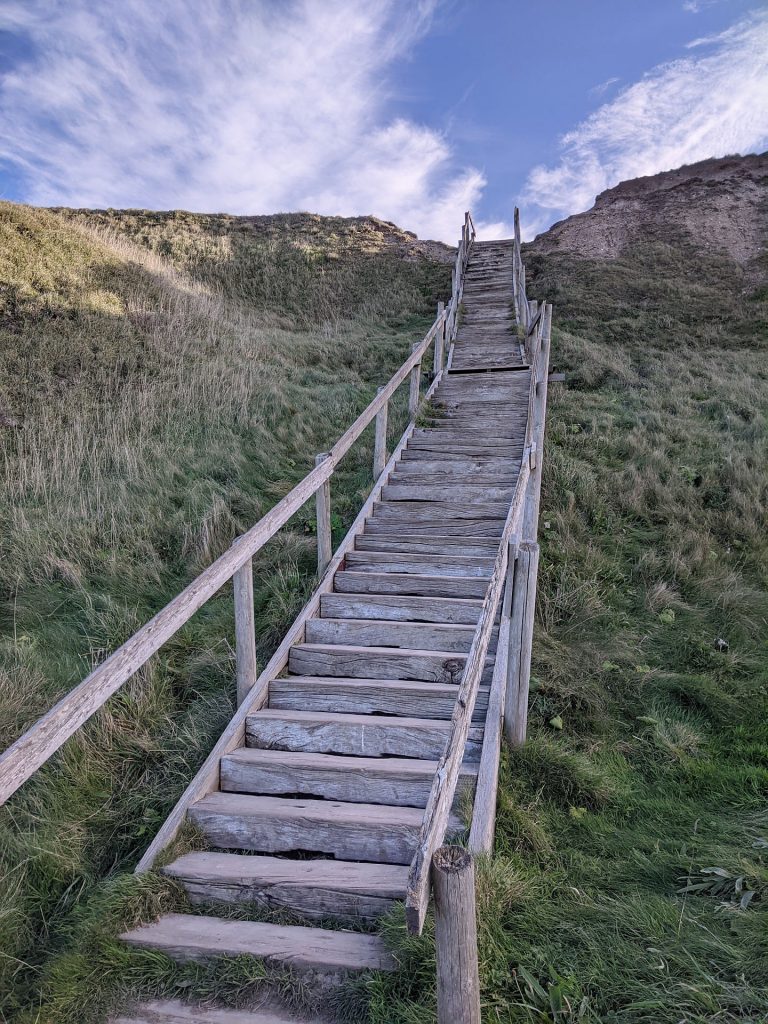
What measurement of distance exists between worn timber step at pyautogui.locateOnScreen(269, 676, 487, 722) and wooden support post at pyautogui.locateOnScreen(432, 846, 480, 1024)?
191cm

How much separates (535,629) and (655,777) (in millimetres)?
1709

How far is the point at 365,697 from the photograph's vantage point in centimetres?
360

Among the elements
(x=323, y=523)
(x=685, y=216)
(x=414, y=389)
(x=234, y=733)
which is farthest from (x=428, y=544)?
(x=685, y=216)

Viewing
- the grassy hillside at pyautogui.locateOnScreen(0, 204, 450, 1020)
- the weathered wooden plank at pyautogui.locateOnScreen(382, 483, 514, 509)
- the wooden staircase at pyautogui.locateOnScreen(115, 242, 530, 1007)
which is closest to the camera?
the wooden staircase at pyautogui.locateOnScreen(115, 242, 530, 1007)

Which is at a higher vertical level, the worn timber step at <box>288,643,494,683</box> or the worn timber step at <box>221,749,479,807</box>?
the worn timber step at <box>288,643,494,683</box>

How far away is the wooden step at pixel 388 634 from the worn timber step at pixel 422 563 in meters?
0.76

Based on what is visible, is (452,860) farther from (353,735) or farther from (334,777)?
(353,735)

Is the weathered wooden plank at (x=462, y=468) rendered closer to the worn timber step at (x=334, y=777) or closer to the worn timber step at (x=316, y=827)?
the worn timber step at (x=334, y=777)

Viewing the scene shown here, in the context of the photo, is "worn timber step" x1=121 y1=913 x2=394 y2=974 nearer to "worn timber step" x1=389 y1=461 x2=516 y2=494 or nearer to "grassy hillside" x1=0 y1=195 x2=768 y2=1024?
"grassy hillside" x1=0 y1=195 x2=768 y2=1024

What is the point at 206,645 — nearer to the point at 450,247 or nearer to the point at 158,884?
the point at 158,884

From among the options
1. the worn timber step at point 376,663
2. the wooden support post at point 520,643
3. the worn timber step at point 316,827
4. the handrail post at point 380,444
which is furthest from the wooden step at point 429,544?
the worn timber step at point 316,827

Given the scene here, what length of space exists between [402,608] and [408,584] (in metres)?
0.37

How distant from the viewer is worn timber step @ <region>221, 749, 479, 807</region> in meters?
2.98

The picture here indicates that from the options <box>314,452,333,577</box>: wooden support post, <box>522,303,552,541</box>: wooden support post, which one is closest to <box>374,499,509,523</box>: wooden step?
<box>522,303,552,541</box>: wooden support post
